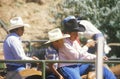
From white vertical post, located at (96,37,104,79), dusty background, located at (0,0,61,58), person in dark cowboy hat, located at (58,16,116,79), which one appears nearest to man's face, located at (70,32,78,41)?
person in dark cowboy hat, located at (58,16,116,79)

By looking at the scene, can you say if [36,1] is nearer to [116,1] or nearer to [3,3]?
[3,3]

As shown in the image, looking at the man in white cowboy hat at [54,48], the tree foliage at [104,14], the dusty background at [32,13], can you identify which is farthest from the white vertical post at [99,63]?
the dusty background at [32,13]

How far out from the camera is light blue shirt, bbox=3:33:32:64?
5.16 meters

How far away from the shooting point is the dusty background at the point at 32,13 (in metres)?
14.2

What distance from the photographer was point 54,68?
16.3 feet

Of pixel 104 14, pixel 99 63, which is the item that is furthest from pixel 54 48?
pixel 104 14

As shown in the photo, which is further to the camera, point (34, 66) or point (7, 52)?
point (34, 66)

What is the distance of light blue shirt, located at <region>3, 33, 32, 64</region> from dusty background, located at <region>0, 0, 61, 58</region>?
28.3ft

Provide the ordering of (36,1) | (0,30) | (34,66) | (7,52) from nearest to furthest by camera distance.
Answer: (7,52) → (34,66) → (0,30) → (36,1)

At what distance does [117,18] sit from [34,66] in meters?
5.76

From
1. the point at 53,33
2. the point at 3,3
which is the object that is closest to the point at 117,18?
the point at 3,3

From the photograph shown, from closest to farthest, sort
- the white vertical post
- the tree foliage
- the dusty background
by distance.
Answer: the white vertical post
the tree foliage
the dusty background

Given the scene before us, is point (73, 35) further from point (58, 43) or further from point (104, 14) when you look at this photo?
point (104, 14)

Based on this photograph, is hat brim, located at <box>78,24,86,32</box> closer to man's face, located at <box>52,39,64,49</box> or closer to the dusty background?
man's face, located at <box>52,39,64,49</box>
